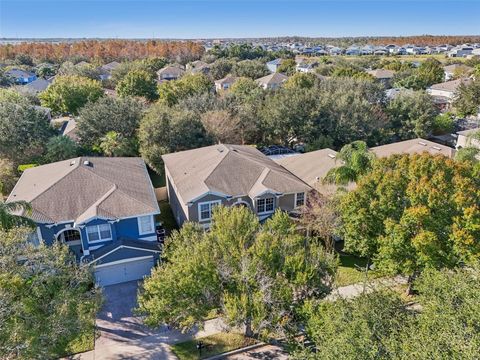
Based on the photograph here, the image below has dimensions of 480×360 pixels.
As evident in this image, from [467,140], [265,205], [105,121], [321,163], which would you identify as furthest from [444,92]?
[105,121]

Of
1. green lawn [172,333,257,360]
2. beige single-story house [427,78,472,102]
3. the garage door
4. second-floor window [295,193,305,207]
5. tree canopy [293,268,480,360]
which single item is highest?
beige single-story house [427,78,472,102]

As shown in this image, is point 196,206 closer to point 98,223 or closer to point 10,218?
point 98,223

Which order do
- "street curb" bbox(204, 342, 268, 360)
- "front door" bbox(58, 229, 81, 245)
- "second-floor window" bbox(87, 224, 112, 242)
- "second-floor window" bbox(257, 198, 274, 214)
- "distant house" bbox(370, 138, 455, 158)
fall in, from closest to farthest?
"street curb" bbox(204, 342, 268, 360)
"second-floor window" bbox(87, 224, 112, 242)
"front door" bbox(58, 229, 81, 245)
"second-floor window" bbox(257, 198, 274, 214)
"distant house" bbox(370, 138, 455, 158)

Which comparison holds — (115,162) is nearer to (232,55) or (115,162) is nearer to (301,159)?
(301,159)

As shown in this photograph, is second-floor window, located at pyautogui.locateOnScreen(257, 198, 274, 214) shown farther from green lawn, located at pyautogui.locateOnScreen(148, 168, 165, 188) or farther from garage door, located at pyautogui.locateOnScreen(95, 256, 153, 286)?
green lawn, located at pyautogui.locateOnScreen(148, 168, 165, 188)

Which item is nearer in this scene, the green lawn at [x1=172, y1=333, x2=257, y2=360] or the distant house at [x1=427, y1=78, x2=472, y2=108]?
the green lawn at [x1=172, y1=333, x2=257, y2=360]

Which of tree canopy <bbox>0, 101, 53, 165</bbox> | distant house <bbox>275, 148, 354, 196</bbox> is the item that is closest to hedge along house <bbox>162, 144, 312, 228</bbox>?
distant house <bbox>275, 148, 354, 196</bbox>

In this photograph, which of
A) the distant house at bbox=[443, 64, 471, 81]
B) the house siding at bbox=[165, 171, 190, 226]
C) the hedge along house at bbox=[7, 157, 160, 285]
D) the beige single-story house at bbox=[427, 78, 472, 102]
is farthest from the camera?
the distant house at bbox=[443, 64, 471, 81]

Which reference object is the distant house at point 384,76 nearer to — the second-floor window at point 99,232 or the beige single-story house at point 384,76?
the beige single-story house at point 384,76
